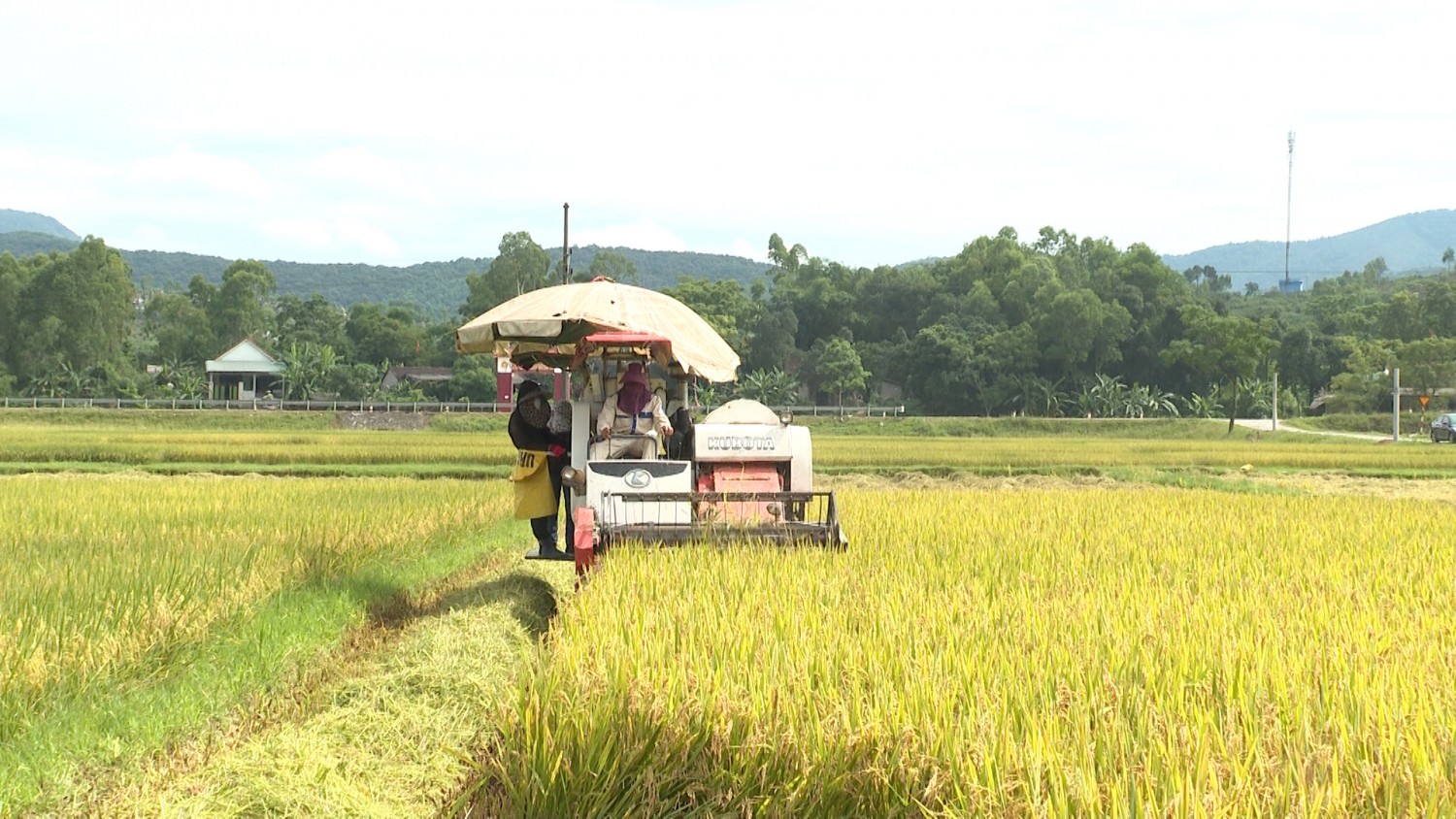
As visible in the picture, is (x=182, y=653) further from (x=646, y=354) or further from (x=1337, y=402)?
(x=1337, y=402)

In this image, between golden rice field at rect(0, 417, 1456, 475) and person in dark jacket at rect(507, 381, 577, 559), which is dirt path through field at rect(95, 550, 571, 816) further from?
golden rice field at rect(0, 417, 1456, 475)

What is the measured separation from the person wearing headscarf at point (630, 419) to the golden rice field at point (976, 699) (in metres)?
2.24

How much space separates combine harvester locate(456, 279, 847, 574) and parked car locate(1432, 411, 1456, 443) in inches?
1804

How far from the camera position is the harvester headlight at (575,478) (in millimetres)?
8133

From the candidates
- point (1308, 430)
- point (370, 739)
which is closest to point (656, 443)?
point (370, 739)

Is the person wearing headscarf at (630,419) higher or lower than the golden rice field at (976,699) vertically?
higher

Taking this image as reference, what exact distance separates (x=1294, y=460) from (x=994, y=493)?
19571 mm

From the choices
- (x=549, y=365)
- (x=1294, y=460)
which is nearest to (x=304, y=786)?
(x=549, y=365)

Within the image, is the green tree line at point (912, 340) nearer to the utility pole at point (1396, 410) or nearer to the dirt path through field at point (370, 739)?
the utility pole at point (1396, 410)

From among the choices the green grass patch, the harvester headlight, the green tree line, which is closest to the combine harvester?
the harvester headlight

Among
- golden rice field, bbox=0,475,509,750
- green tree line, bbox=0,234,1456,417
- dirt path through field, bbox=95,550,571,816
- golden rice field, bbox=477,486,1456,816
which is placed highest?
green tree line, bbox=0,234,1456,417

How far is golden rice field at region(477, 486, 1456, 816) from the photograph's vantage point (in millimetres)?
2918

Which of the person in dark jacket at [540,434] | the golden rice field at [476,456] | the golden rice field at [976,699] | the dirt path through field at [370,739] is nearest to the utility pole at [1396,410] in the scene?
the golden rice field at [476,456]

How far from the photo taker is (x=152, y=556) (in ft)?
25.5
